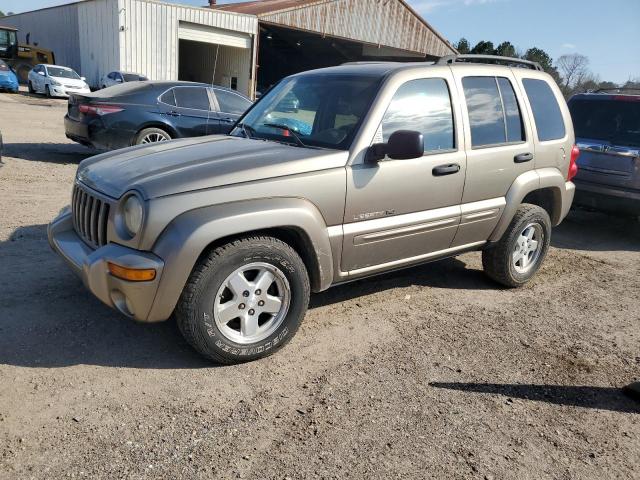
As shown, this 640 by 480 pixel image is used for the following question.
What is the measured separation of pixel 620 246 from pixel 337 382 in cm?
550

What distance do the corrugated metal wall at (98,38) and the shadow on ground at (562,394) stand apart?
25.3 meters

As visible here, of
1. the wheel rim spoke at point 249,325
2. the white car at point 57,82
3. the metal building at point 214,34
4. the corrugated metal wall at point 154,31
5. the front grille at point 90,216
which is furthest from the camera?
the metal building at point 214,34

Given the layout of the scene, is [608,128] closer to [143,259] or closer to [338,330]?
[338,330]

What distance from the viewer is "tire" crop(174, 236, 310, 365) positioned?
3.13 m

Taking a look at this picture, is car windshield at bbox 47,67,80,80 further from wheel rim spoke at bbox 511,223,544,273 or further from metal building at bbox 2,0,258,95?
wheel rim spoke at bbox 511,223,544,273

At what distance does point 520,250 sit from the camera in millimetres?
5078

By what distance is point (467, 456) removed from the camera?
271 centimetres

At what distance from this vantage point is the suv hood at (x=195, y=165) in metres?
3.12

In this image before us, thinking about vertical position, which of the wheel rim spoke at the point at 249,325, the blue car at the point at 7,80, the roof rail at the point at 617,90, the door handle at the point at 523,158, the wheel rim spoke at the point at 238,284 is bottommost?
the blue car at the point at 7,80

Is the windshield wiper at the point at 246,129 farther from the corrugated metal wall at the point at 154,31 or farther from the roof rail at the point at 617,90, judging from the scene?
the corrugated metal wall at the point at 154,31

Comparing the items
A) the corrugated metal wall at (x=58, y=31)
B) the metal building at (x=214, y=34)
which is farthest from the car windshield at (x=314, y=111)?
the corrugated metal wall at (x=58, y=31)

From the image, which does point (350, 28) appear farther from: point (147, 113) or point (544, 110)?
point (544, 110)

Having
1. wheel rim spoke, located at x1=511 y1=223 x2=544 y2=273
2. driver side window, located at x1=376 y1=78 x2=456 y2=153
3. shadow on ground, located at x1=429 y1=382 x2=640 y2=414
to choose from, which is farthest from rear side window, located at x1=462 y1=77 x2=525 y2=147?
shadow on ground, located at x1=429 y1=382 x2=640 y2=414

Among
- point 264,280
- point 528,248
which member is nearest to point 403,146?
point 264,280
